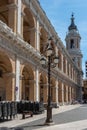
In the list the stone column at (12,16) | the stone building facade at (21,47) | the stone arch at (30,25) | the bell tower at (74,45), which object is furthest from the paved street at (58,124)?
the bell tower at (74,45)

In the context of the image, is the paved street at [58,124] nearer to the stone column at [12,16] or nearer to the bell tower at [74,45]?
the stone column at [12,16]

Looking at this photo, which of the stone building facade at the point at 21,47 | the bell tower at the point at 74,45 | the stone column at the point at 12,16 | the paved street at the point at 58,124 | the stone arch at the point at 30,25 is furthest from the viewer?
the bell tower at the point at 74,45

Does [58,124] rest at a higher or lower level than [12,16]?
lower

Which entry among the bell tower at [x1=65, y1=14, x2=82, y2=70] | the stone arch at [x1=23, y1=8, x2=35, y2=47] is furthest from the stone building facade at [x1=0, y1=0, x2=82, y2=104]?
the bell tower at [x1=65, y1=14, x2=82, y2=70]

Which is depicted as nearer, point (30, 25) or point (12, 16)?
point (12, 16)

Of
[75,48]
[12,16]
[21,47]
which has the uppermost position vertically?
[75,48]

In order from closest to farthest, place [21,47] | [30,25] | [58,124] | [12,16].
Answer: [58,124], [12,16], [21,47], [30,25]

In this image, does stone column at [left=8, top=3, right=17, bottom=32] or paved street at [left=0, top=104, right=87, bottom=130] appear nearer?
paved street at [left=0, top=104, right=87, bottom=130]

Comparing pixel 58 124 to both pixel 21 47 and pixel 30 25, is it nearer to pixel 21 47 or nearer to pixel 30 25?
pixel 21 47

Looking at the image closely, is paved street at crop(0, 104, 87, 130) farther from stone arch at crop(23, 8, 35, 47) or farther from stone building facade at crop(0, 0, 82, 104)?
stone arch at crop(23, 8, 35, 47)

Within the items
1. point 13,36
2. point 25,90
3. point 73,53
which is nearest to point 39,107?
point 13,36

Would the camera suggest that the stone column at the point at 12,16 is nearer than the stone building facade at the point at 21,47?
No

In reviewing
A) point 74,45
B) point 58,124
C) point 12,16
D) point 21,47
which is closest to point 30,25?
A: point 12,16

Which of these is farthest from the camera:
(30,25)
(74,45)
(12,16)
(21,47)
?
(74,45)
